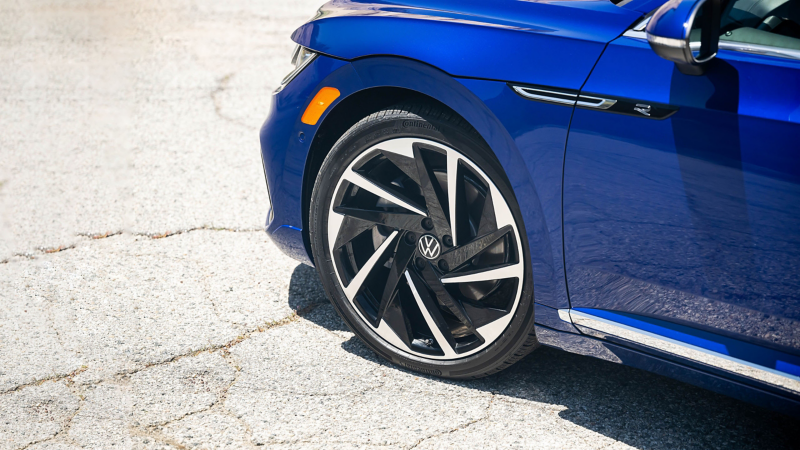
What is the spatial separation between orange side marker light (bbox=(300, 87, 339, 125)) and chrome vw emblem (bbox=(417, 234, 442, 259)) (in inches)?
23.6

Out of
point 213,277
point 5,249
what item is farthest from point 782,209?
point 5,249

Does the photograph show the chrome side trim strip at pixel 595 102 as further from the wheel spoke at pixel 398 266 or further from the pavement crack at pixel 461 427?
the pavement crack at pixel 461 427

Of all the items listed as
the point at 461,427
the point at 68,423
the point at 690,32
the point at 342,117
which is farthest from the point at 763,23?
the point at 68,423

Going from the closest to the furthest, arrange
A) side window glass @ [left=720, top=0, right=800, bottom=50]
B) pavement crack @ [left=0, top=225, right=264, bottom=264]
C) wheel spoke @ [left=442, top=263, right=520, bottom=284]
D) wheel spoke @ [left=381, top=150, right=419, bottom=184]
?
side window glass @ [left=720, top=0, right=800, bottom=50] < wheel spoke @ [left=442, top=263, right=520, bottom=284] < wheel spoke @ [left=381, top=150, right=419, bottom=184] < pavement crack @ [left=0, top=225, right=264, bottom=264]

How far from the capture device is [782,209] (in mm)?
1762

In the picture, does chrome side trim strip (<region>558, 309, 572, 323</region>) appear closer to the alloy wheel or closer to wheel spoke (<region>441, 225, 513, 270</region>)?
the alloy wheel

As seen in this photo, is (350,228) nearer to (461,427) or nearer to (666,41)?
(461,427)

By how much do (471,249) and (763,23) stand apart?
109 cm

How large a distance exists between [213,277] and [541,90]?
6.42 ft

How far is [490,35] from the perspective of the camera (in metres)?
2.19

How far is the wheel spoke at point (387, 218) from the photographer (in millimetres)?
2471

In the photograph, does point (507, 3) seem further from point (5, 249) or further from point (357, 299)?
point (5, 249)

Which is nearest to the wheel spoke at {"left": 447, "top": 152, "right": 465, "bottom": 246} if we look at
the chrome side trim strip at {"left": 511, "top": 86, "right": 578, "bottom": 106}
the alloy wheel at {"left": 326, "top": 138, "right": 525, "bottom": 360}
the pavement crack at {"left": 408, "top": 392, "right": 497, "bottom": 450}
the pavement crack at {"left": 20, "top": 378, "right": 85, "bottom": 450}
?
the alloy wheel at {"left": 326, "top": 138, "right": 525, "bottom": 360}

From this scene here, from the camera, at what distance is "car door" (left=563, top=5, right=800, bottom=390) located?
1.77m
